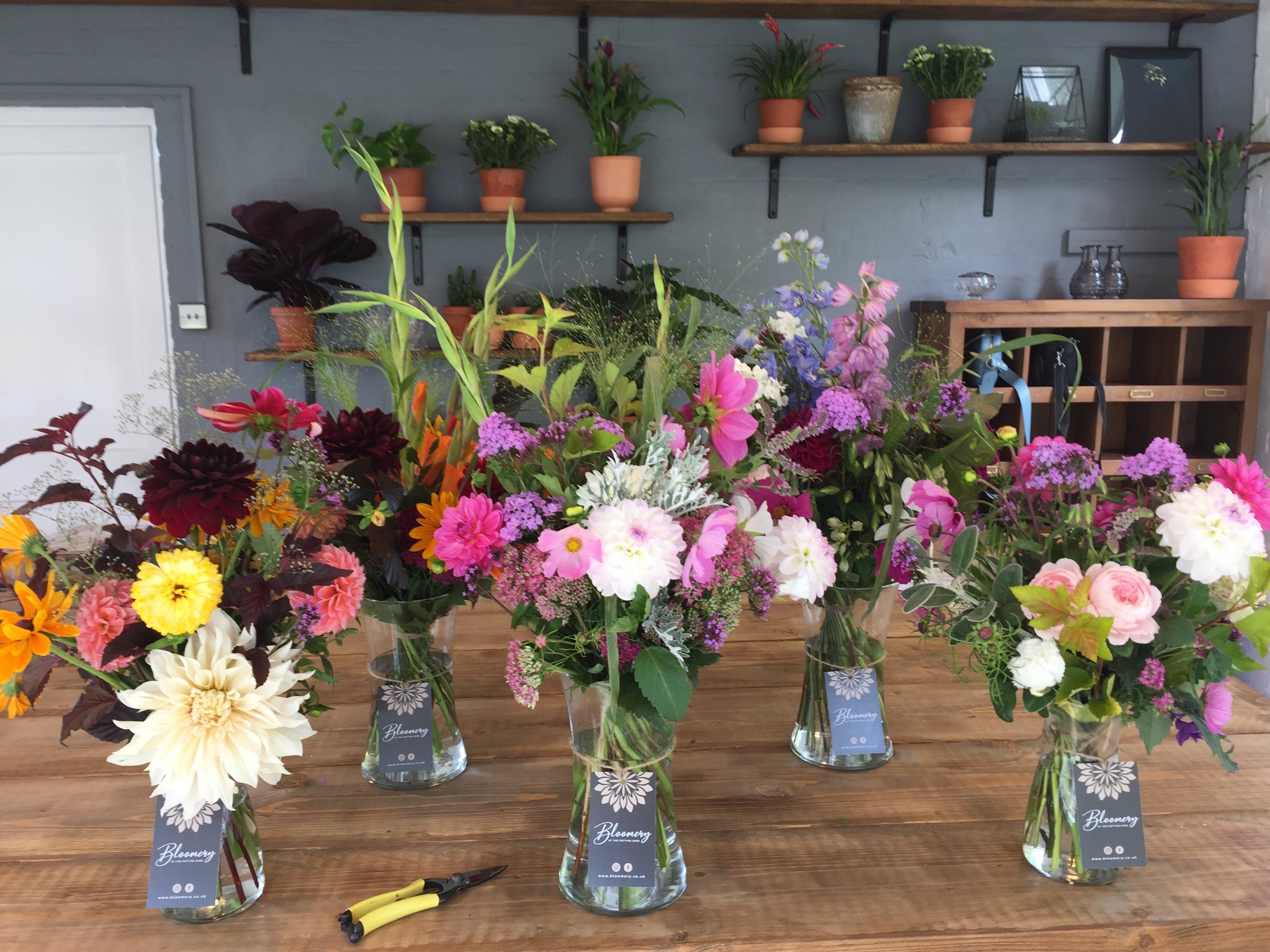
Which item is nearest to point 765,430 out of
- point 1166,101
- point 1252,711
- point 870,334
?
point 870,334

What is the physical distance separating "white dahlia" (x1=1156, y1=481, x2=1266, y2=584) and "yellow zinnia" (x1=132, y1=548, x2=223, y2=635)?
726mm

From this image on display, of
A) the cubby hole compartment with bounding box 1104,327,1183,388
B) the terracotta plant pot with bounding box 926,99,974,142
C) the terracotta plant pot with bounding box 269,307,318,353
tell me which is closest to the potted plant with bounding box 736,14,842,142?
the terracotta plant pot with bounding box 926,99,974,142

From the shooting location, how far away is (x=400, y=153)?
2943 millimetres

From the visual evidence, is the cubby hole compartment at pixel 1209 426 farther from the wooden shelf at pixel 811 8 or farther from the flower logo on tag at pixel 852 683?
the flower logo on tag at pixel 852 683

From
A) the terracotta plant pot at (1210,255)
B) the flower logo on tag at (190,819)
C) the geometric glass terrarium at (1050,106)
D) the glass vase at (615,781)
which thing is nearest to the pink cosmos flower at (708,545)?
the glass vase at (615,781)

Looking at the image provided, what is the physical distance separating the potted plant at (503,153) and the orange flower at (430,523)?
2.24 m

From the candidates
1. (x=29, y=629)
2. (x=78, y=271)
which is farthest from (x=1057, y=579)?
(x=78, y=271)

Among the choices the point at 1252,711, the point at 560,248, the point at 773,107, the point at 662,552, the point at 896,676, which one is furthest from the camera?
the point at 560,248

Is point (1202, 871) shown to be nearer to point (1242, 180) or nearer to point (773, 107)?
point (773, 107)

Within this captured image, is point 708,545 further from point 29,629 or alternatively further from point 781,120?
point 781,120

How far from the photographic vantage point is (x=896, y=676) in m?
1.27

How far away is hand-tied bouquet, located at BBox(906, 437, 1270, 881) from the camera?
0.70m

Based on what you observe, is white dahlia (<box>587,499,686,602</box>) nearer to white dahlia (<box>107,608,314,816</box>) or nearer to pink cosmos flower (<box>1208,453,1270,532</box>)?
white dahlia (<box>107,608,314,816</box>)

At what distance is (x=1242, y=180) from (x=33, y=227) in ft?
13.8
